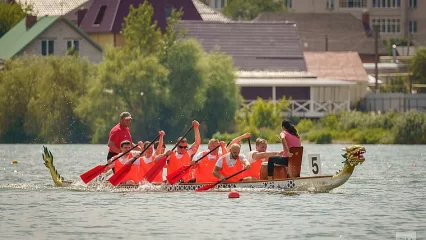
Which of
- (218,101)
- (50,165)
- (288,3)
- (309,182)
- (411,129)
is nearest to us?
(309,182)

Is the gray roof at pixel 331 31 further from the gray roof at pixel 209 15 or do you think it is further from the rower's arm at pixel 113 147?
the rower's arm at pixel 113 147

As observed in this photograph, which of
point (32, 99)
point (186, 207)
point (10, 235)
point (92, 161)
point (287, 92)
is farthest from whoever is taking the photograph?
point (287, 92)

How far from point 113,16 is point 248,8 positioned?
34.8 metres

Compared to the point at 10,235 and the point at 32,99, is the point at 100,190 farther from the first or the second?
the point at 32,99

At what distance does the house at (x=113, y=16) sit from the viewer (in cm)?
9731

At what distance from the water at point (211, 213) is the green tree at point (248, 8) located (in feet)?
285

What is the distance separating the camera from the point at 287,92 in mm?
89188

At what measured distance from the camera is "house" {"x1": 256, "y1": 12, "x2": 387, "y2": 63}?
117 meters

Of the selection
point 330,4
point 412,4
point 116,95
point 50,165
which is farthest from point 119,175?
point 330,4

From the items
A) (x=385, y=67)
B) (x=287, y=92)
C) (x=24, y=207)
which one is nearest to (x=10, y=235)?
(x=24, y=207)

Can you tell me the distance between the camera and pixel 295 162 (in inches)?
A: 1404

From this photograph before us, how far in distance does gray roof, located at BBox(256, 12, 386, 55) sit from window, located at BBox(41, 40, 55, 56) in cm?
2682

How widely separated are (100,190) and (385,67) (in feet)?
235

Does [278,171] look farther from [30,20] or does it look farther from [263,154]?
[30,20]
